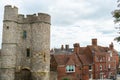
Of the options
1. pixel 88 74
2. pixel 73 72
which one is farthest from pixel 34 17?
pixel 88 74

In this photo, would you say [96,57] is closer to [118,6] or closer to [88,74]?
[88,74]

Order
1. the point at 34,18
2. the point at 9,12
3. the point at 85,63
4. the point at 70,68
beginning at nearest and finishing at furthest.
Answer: the point at 9,12
the point at 34,18
the point at 70,68
the point at 85,63

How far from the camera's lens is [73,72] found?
46938 mm

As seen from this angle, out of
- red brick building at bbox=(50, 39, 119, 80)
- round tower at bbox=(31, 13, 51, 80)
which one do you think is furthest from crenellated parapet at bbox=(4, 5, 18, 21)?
red brick building at bbox=(50, 39, 119, 80)

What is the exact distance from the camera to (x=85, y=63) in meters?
50.4

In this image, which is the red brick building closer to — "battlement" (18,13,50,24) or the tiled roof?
the tiled roof

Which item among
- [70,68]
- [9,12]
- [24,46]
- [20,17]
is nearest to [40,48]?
[24,46]

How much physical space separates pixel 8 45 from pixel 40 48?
511 centimetres

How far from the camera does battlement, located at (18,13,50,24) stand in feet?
126

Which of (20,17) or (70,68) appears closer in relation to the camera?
(20,17)

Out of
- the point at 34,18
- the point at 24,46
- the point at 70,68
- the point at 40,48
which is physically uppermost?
the point at 34,18

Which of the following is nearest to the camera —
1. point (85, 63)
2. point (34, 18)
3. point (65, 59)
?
point (34, 18)

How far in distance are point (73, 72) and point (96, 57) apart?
988 cm

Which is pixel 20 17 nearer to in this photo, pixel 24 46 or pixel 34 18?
pixel 34 18
